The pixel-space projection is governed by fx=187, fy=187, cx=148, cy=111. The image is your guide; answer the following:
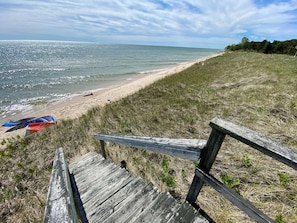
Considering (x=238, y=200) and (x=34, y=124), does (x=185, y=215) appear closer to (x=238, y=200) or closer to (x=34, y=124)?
(x=238, y=200)

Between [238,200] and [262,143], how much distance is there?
0.52 m

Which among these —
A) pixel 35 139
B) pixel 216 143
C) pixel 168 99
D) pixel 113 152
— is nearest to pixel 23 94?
pixel 35 139

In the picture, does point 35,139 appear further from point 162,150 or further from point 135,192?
point 162,150

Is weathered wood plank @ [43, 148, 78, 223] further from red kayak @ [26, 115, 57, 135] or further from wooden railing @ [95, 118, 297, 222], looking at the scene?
red kayak @ [26, 115, 57, 135]

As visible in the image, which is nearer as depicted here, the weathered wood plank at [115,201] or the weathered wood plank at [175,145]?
the weathered wood plank at [175,145]

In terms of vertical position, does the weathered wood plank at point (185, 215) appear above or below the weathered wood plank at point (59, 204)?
below

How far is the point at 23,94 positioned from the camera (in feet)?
58.9

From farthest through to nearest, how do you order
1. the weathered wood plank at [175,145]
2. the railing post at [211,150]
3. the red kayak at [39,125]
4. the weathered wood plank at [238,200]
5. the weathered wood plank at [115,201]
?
the red kayak at [39,125] < the weathered wood plank at [115,201] < the weathered wood plank at [175,145] < the railing post at [211,150] < the weathered wood plank at [238,200]

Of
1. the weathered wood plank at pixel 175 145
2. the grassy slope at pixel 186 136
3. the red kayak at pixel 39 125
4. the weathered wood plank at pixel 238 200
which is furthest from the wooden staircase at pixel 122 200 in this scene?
the red kayak at pixel 39 125

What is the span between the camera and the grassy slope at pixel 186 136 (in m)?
2.73

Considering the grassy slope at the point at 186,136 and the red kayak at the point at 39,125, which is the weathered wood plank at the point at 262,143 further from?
the red kayak at the point at 39,125

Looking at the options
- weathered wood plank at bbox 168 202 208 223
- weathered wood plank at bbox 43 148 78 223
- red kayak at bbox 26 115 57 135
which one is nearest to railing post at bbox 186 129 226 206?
weathered wood plank at bbox 168 202 208 223

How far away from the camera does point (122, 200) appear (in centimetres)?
230

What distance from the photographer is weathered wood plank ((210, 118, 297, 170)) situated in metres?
1.10
